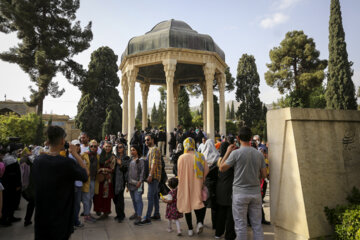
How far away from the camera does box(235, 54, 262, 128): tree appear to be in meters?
30.9

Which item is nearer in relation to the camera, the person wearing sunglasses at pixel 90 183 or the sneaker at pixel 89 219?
the person wearing sunglasses at pixel 90 183

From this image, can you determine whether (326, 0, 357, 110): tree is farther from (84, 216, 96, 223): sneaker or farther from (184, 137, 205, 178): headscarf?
(84, 216, 96, 223): sneaker

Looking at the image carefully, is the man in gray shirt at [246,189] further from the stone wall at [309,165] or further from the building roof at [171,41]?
the building roof at [171,41]

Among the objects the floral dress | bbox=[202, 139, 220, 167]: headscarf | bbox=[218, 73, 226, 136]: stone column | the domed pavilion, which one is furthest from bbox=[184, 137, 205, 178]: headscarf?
bbox=[218, 73, 226, 136]: stone column

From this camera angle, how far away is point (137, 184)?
4.90m

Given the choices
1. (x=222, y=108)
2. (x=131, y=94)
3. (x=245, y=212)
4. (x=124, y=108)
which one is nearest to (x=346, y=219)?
(x=245, y=212)

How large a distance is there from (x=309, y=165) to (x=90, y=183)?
414 cm

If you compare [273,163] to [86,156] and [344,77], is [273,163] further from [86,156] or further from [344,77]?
[344,77]

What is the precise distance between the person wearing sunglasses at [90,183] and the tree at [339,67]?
72.0ft

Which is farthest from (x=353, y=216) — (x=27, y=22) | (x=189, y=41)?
(x=27, y=22)

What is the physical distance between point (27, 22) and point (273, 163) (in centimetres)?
2341

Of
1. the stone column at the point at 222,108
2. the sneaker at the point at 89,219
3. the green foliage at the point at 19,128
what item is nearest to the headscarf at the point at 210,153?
the sneaker at the point at 89,219

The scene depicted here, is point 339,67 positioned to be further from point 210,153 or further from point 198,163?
point 198,163

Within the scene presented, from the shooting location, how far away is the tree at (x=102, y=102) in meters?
29.1
